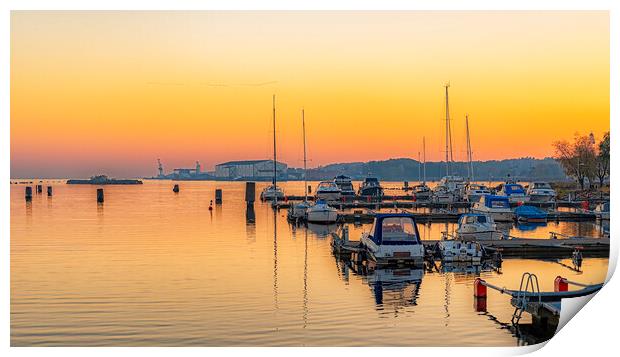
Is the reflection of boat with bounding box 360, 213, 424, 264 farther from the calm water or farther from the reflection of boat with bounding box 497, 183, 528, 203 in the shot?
the reflection of boat with bounding box 497, 183, 528, 203

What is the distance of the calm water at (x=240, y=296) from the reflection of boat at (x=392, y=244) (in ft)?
1.87

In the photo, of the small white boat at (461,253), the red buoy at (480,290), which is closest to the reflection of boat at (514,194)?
the small white boat at (461,253)

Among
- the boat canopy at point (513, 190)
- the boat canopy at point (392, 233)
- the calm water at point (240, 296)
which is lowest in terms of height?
the calm water at point (240, 296)

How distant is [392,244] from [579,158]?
7093 centimetres

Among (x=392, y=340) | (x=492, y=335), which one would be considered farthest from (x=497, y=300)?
(x=392, y=340)

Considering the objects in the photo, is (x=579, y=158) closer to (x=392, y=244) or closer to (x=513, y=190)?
(x=513, y=190)

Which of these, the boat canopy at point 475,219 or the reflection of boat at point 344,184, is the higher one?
the reflection of boat at point 344,184

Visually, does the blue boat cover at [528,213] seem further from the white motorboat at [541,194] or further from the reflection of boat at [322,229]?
the white motorboat at [541,194]

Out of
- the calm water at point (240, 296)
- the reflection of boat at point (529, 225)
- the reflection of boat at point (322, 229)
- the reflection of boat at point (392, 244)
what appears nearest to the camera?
the calm water at point (240, 296)

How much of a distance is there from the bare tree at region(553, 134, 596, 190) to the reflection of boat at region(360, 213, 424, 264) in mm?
67411

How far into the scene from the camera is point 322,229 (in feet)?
156

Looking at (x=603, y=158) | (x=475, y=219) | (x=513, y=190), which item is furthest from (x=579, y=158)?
(x=475, y=219)

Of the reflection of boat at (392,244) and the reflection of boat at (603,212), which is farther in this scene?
the reflection of boat at (603,212)

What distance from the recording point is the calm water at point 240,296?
1791 centimetres
